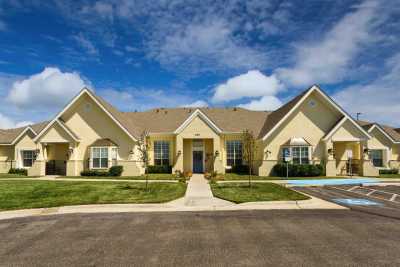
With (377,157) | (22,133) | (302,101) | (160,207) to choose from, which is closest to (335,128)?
(302,101)

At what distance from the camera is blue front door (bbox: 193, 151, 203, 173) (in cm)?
2808

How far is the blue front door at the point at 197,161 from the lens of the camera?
28.1 metres

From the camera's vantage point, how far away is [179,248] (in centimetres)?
661

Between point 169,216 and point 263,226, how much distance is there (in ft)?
11.7

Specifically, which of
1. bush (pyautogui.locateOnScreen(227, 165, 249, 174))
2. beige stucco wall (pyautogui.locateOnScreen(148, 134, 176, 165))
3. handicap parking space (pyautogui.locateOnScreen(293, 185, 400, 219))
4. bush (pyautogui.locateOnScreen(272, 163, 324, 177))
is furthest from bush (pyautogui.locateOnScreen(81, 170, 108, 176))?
handicap parking space (pyautogui.locateOnScreen(293, 185, 400, 219))

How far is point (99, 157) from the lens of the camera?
25469 millimetres

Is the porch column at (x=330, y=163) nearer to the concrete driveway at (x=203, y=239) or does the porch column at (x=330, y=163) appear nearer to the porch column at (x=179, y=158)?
the porch column at (x=179, y=158)

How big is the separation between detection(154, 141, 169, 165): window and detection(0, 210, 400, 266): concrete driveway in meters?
17.6

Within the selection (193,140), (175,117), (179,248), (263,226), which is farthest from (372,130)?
(179,248)

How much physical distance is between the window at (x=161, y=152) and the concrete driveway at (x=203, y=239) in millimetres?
17604

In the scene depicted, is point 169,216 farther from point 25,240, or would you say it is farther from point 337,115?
point 337,115

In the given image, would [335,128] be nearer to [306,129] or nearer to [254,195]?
[306,129]

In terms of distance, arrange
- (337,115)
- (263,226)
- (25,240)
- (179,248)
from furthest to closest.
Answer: (337,115), (263,226), (25,240), (179,248)

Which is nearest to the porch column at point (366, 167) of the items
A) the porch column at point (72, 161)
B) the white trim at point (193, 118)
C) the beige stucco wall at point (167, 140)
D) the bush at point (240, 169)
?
the bush at point (240, 169)
